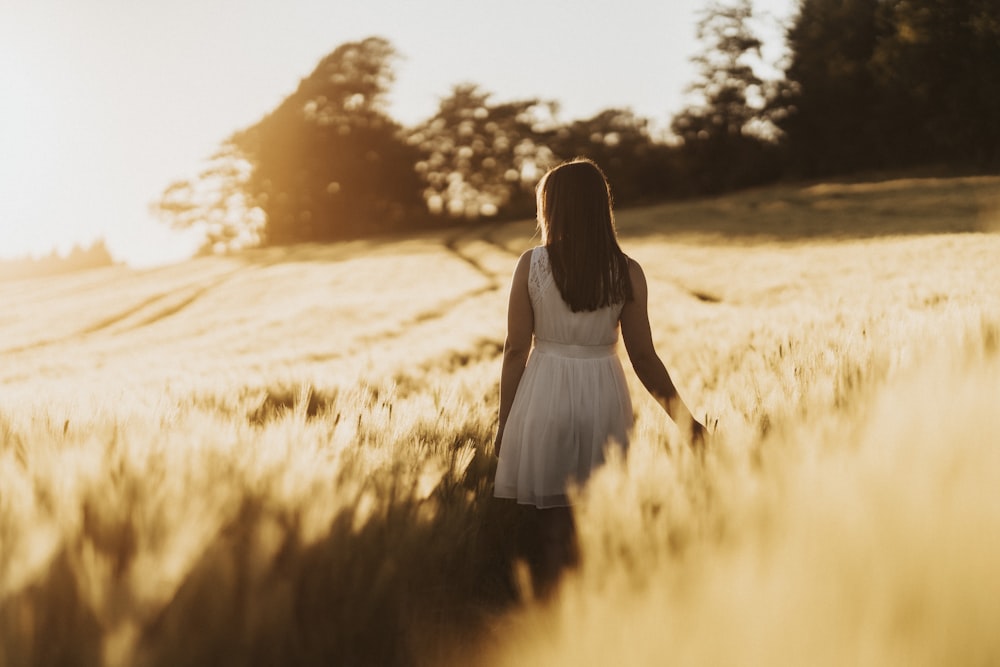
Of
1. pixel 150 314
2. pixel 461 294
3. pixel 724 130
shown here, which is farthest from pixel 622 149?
pixel 150 314

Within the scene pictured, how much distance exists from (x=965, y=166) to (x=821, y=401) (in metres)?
55.3

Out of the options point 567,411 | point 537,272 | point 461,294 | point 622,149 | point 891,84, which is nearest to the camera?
point 567,411

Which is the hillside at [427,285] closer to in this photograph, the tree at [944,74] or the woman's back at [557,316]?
the woman's back at [557,316]

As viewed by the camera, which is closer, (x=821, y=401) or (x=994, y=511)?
(x=994, y=511)

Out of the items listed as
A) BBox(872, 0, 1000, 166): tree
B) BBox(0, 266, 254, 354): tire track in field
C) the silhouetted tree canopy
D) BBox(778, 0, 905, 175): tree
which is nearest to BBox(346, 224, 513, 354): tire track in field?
BBox(0, 266, 254, 354): tire track in field

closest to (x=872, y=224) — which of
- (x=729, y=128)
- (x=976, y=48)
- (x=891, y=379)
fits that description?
(x=976, y=48)

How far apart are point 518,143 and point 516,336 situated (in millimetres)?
52890

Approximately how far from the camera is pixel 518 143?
179 feet

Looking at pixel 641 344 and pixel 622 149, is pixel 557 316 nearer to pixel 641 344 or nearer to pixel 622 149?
pixel 641 344

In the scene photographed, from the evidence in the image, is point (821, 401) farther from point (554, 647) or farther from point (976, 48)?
point (976, 48)

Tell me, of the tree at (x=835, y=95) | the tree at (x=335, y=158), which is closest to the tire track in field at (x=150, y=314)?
the tree at (x=335, y=158)

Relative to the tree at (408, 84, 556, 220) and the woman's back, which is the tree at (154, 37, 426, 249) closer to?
the tree at (408, 84, 556, 220)

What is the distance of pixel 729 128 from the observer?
5512 cm

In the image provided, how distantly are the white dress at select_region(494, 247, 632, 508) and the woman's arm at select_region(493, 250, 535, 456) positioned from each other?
29 millimetres
